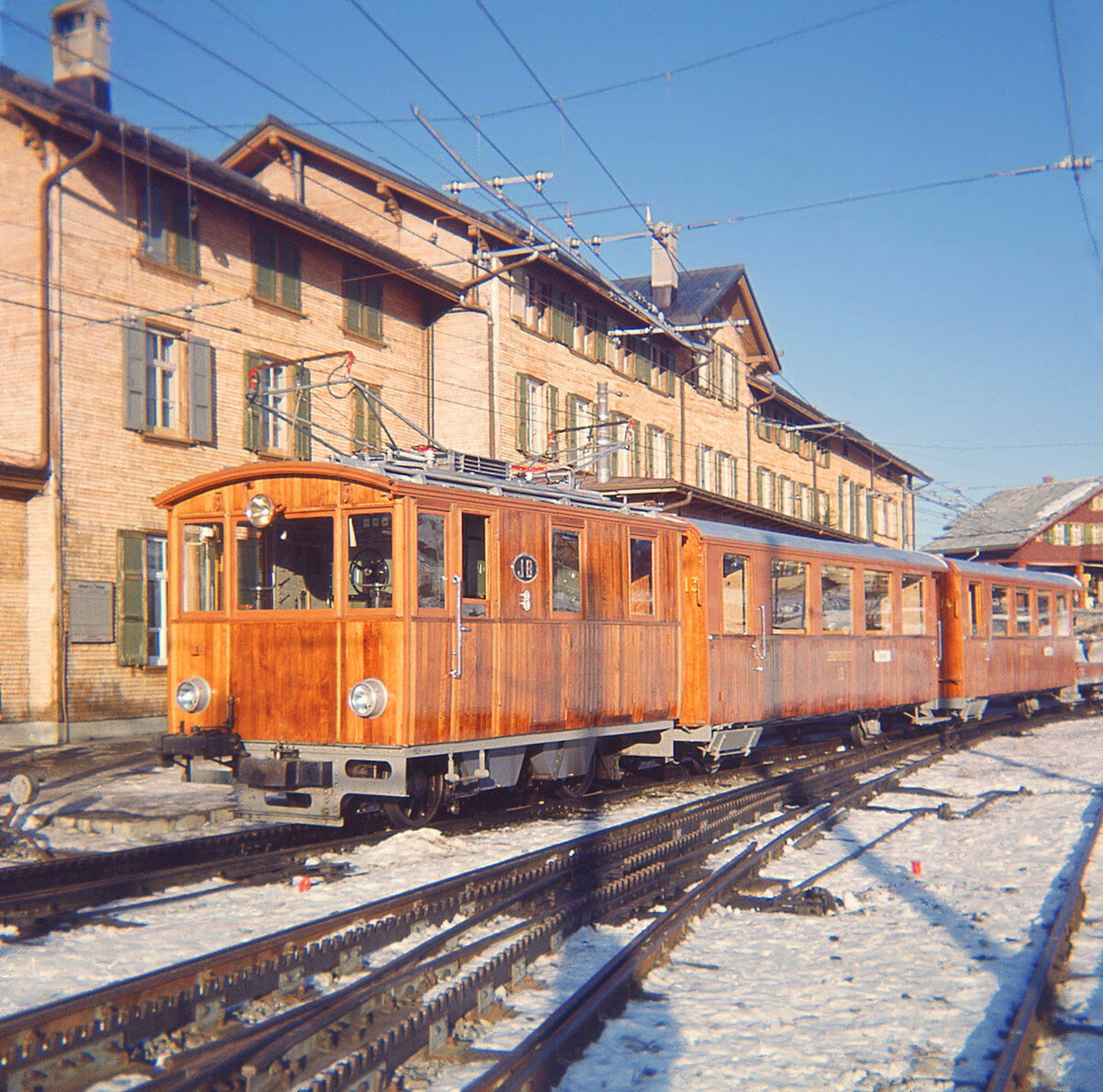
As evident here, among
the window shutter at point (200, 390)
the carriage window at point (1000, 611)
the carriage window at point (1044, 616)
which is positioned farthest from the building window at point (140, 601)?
the carriage window at point (1044, 616)

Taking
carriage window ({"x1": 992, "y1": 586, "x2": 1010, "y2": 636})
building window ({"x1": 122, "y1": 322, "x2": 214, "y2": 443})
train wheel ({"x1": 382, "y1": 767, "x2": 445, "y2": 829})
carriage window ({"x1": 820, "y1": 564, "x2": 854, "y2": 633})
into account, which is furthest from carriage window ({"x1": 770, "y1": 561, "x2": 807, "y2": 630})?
building window ({"x1": 122, "y1": 322, "x2": 214, "y2": 443})

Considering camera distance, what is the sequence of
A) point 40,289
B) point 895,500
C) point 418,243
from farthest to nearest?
1. point 895,500
2. point 418,243
3. point 40,289

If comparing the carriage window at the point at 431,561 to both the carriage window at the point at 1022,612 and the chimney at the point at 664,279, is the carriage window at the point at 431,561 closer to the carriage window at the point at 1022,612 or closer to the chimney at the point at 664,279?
the carriage window at the point at 1022,612

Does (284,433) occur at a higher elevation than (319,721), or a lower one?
higher

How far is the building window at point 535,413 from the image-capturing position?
27.7 meters

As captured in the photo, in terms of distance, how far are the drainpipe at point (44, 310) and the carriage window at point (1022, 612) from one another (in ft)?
52.1

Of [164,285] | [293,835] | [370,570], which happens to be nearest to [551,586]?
[370,570]

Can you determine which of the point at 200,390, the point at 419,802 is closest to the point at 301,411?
the point at 200,390

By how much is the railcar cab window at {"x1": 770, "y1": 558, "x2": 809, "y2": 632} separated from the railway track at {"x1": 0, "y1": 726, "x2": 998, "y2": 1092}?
18.3 ft

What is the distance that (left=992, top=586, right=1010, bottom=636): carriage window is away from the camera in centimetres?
2011

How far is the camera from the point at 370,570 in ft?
31.2

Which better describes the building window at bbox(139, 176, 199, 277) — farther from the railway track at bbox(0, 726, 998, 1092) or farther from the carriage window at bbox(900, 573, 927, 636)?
the railway track at bbox(0, 726, 998, 1092)

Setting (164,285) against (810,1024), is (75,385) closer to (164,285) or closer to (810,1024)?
(164,285)

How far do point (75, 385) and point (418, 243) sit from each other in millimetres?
10701
